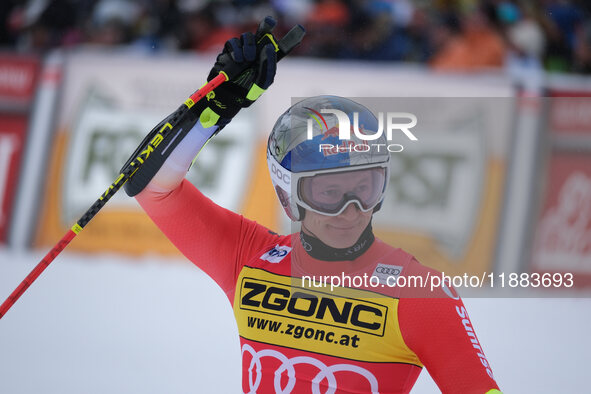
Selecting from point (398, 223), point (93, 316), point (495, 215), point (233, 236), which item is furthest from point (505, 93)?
point (233, 236)

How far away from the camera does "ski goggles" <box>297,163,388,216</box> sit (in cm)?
249

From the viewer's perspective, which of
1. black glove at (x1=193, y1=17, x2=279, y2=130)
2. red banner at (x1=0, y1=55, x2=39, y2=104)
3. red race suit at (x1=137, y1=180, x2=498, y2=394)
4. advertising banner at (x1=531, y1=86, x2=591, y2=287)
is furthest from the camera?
red banner at (x1=0, y1=55, x2=39, y2=104)

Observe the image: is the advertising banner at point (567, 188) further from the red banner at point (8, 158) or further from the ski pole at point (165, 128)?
the red banner at point (8, 158)

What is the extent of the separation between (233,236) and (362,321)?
0.64 meters

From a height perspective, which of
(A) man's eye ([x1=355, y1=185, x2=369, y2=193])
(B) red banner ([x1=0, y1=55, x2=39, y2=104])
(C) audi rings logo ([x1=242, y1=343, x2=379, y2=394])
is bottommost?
(C) audi rings logo ([x1=242, y1=343, x2=379, y2=394])

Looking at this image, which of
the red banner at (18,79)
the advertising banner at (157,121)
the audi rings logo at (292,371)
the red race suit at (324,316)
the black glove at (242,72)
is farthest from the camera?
the red banner at (18,79)

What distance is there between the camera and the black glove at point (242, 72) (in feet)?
8.65

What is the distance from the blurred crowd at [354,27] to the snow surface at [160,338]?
2958 millimetres

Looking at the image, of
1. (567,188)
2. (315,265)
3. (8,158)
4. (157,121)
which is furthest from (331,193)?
(8,158)

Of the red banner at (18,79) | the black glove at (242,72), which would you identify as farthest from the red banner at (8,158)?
the black glove at (242,72)

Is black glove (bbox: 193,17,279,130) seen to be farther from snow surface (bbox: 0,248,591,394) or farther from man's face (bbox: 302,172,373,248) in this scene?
snow surface (bbox: 0,248,591,394)

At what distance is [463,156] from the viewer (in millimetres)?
5898

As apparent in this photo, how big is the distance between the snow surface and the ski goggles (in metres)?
1.20

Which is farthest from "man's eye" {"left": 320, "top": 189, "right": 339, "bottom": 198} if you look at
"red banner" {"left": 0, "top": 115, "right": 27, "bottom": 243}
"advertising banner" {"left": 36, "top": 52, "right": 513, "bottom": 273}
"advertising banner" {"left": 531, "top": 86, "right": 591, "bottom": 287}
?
"red banner" {"left": 0, "top": 115, "right": 27, "bottom": 243}
